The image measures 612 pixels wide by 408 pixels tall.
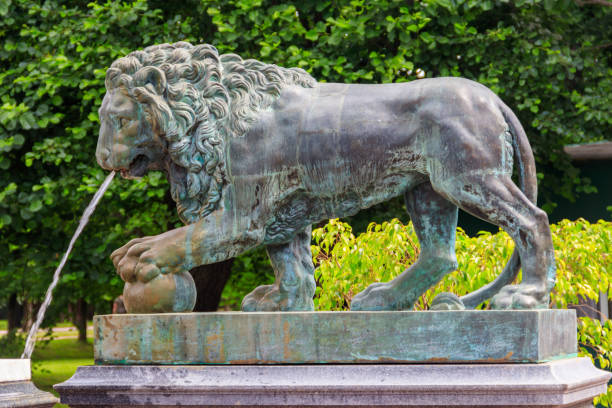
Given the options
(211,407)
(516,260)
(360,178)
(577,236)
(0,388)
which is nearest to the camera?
(211,407)

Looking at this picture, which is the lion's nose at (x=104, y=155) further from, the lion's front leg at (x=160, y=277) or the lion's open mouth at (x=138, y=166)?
the lion's front leg at (x=160, y=277)

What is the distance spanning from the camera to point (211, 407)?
3330 millimetres

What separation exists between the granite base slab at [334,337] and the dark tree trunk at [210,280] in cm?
611

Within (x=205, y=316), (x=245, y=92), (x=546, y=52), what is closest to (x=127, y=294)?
(x=205, y=316)

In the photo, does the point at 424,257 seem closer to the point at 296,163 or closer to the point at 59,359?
the point at 296,163

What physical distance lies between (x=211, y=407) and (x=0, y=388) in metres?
2.23

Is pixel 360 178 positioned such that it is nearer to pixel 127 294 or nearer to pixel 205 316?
pixel 205 316

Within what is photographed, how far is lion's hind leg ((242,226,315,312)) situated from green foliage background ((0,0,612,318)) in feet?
16.3

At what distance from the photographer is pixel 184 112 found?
3.69m

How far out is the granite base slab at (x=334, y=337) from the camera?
3.17 m

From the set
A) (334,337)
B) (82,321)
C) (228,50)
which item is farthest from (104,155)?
(82,321)

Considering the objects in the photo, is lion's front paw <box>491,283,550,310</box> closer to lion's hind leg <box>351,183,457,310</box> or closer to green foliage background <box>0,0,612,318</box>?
lion's hind leg <box>351,183,457,310</box>

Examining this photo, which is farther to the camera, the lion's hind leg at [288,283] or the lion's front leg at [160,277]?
the lion's hind leg at [288,283]

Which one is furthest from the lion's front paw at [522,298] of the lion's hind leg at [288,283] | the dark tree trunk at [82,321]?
the dark tree trunk at [82,321]
